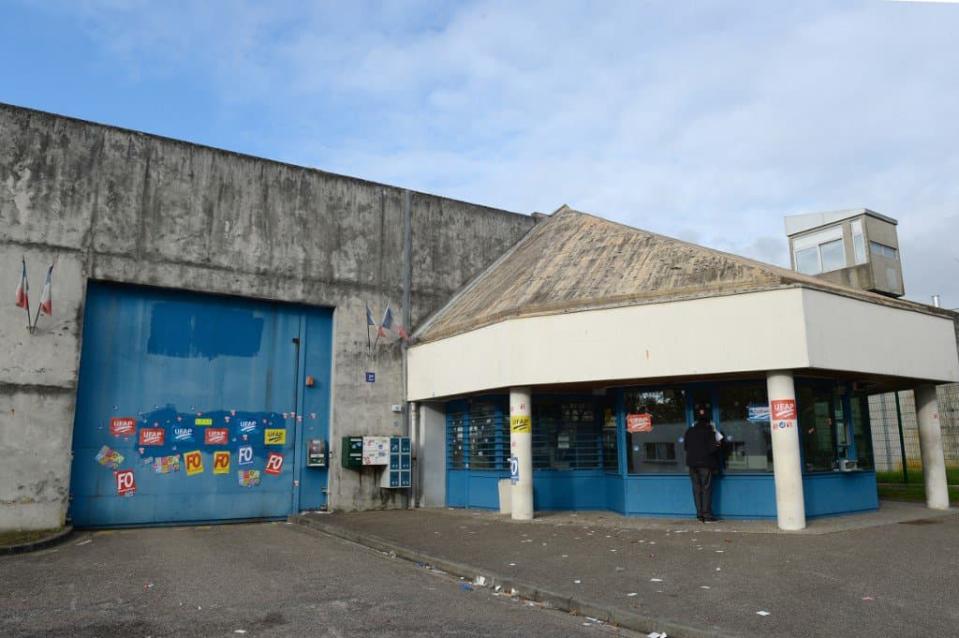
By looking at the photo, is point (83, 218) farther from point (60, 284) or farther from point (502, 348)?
point (502, 348)

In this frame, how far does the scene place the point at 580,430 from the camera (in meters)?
15.2

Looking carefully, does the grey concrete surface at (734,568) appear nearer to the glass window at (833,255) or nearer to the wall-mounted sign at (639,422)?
the wall-mounted sign at (639,422)

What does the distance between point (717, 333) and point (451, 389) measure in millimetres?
6008

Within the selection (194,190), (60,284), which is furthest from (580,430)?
(60,284)

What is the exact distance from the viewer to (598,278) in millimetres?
14477

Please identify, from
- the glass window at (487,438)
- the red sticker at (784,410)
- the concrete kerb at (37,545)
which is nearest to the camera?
the concrete kerb at (37,545)

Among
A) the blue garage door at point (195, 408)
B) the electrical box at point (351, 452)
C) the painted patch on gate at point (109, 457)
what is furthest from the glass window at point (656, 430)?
the painted patch on gate at point (109, 457)

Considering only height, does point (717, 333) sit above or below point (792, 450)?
above

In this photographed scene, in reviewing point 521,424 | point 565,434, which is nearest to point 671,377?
point 521,424

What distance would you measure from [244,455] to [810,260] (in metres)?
21.2

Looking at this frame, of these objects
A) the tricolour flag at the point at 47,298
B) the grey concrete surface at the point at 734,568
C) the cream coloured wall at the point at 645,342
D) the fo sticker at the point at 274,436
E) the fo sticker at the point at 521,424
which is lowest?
the grey concrete surface at the point at 734,568

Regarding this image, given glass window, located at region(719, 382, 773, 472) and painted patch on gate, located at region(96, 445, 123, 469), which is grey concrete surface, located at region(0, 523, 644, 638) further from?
glass window, located at region(719, 382, 773, 472)

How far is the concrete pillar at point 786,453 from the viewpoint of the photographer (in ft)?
37.8

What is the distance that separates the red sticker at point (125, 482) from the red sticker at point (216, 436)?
61.0 inches
